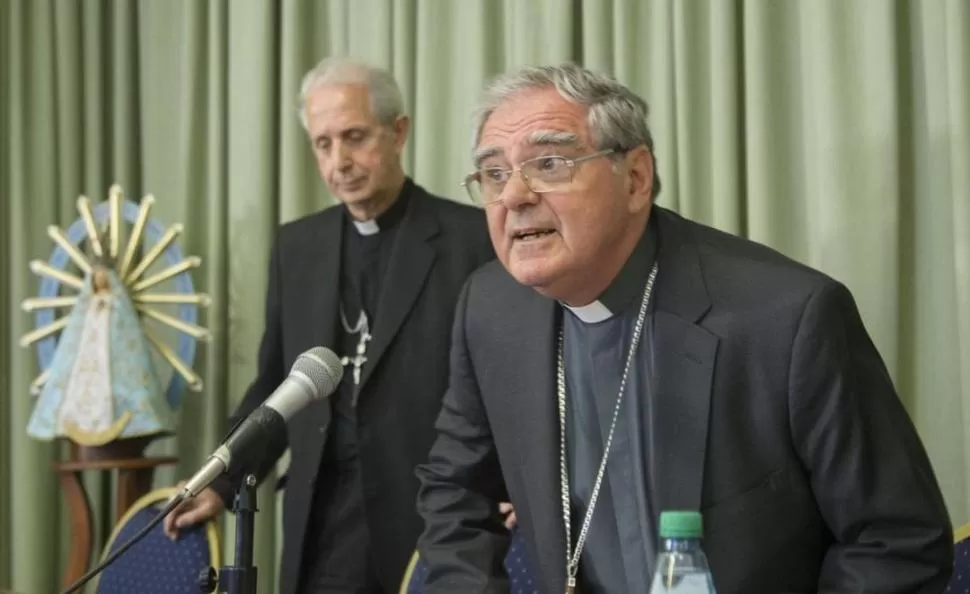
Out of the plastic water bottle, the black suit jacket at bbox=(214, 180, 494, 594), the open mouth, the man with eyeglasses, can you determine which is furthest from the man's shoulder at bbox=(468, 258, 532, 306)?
the plastic water bottle

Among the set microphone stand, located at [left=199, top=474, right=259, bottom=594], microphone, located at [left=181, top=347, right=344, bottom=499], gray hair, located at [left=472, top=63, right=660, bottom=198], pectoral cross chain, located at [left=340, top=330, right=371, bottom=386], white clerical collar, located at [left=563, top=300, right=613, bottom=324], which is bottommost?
microphone stand, located at [left=199, top=474, right=259, bottom=594]

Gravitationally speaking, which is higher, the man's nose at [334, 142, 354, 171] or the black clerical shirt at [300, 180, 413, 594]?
the man's nose at [334, 142, 354, 171]

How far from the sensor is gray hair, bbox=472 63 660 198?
1.82m

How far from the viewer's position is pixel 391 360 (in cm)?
278

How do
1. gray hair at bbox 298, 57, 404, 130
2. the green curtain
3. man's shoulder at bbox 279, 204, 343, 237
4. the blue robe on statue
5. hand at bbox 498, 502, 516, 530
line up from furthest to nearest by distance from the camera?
the blue robe on statue
man's shoulder at bbox 279, 204, 343, 237
gray hair at bbox 298, 57, 404, 130
the green curtain
hand at bbox 498, 502, 516, 530

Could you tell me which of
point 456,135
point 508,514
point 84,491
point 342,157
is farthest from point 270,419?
point 84,491

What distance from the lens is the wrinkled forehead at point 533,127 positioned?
178 centimetres

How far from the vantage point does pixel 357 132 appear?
2893mm

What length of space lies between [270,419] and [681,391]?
0.59 metres

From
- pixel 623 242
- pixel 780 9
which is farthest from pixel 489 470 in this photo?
pixel 780 9

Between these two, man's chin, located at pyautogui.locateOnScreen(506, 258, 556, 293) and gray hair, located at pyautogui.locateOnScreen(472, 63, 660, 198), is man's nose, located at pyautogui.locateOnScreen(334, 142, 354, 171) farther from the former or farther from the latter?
man's chin, located at pyautogui.locateOnScreen(506, 258, 556, 293)

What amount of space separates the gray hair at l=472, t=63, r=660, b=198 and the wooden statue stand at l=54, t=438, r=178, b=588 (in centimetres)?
193

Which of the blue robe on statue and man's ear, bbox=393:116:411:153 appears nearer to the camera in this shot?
man's ear, bbox=393:116:411:153

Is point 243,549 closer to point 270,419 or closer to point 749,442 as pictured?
point 270,419
